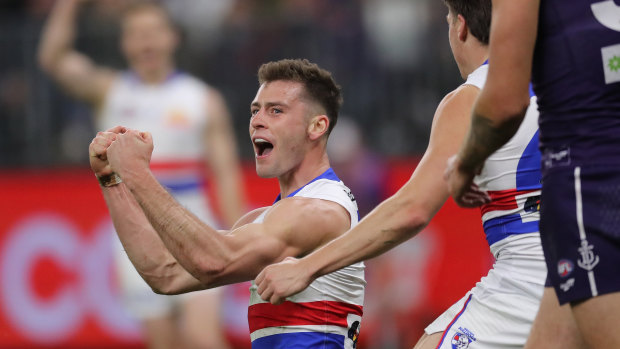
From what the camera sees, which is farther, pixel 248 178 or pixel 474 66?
pixel 248 178

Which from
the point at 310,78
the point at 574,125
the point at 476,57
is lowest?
the point at 574,125

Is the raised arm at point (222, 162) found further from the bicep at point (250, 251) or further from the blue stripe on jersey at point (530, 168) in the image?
the blue stripe on jersey at point (530, 168)

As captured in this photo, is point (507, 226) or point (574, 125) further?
point (507, 226)

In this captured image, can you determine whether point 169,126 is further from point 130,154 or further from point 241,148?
point 130,154

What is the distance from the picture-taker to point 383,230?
367cm

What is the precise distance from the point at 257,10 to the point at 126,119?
4.33 m

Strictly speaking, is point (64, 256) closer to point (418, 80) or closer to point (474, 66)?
point (418, 80)

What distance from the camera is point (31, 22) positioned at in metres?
11.7

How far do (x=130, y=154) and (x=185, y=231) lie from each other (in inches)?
18.4

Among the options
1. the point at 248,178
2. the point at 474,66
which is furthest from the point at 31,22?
the point at 474,66

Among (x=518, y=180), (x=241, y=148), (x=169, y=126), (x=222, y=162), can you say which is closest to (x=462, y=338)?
(x=518, y=180)

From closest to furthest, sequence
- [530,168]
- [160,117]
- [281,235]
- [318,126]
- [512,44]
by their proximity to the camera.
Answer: [512,44] → [530,168] → [281,235] → [318,126] → [160,117]

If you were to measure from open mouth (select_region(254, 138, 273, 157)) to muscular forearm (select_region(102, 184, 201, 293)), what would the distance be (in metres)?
0.70

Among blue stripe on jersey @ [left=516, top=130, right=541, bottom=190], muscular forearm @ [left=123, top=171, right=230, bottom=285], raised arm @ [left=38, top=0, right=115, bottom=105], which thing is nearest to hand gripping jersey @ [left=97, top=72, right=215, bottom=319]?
raised arm @ [left=38, top=0, right=115, bottom=105]
